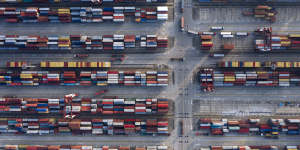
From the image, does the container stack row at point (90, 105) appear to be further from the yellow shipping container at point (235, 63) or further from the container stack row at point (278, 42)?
the container stack row at point (278, 42)

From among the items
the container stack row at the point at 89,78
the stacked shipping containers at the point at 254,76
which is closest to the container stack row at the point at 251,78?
the stacked shipping containers at the point at 254,76

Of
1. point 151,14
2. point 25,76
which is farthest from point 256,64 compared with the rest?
point 25,76

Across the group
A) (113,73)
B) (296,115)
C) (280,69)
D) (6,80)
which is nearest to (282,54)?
(280,69)

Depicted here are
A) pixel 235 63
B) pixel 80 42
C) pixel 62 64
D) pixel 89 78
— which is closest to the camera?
pixel 235 63

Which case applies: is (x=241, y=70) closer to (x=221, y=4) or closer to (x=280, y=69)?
(x=280, y=69)

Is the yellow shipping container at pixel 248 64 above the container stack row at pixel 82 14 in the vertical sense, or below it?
below

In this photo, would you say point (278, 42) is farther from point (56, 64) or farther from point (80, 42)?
point (56, 64)
